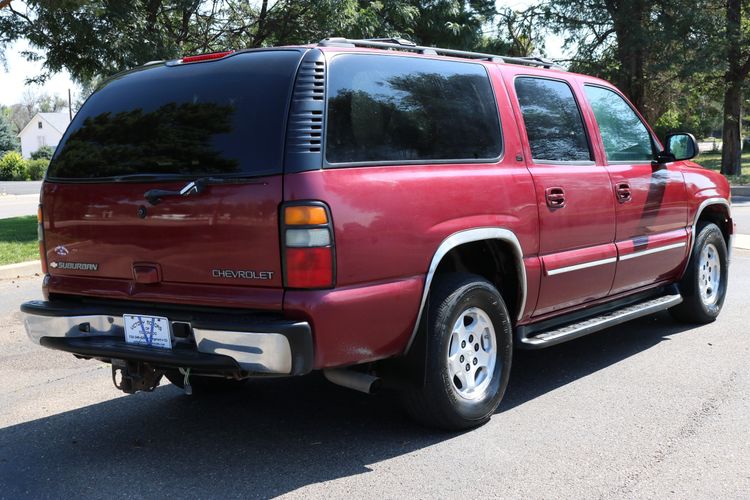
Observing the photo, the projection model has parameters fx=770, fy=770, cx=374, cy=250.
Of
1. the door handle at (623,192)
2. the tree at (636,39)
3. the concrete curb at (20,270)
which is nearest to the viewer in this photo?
the door handle at (623,192)

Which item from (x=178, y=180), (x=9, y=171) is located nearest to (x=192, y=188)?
(x=178, y=180)

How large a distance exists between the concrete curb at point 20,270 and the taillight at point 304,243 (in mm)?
7573

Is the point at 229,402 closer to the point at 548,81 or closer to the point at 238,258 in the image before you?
the point at 238,258

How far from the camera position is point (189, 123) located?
3.80 m

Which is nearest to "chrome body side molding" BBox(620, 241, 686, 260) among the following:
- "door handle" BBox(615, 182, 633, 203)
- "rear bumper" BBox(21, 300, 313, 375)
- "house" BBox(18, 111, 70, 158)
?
"door handle" BBox(615, 182, 633, 203)

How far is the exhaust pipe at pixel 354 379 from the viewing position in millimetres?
3777

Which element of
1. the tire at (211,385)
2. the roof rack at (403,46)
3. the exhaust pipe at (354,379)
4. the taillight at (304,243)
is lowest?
the tire at (211,385)

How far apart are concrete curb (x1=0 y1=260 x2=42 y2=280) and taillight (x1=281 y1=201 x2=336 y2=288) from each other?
24.8ft

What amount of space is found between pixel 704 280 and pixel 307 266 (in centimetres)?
446

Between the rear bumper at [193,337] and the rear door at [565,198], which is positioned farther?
the rear door at [565,198]

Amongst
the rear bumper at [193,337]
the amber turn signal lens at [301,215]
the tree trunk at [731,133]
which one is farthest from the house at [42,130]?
the amber turn signal lens at [301,215]

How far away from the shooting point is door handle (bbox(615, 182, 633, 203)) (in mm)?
5293

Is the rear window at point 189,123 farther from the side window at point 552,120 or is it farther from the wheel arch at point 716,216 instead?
the wheel arch at point 716,216

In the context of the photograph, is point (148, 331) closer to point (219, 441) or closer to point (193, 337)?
point (193, 337)
